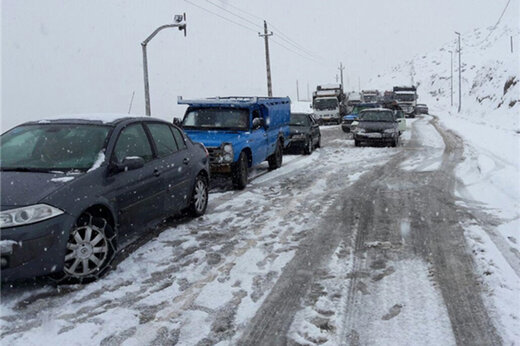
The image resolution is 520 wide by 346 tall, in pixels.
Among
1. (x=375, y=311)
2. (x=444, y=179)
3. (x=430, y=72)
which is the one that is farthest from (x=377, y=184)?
(x=430, y=72)

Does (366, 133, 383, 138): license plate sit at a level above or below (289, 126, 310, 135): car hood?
below

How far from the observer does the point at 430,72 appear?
6206 inches

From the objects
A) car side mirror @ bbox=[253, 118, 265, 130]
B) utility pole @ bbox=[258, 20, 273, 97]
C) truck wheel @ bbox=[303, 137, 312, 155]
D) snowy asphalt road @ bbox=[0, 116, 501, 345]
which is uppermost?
utility pole @ bbox=[258, 20, 273, 97]

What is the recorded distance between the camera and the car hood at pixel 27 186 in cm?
422

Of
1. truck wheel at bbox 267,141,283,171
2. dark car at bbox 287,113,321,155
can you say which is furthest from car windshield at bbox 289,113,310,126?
truck wheel at bbox 267,141,283,171

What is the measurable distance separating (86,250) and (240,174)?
5467 millimetres

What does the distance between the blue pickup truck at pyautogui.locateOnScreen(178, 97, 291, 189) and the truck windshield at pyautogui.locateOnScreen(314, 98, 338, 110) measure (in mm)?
22868

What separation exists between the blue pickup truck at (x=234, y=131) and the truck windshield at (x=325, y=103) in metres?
22.9

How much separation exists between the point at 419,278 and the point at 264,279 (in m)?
1.59

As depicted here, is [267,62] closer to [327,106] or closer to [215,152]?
[327,106]

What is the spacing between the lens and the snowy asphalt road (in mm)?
3750

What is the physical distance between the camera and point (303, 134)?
16406 mm

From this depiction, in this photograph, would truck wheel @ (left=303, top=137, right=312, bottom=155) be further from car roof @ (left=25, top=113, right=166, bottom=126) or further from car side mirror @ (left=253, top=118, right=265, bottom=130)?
car roof @ (left=25, top=113, right=166, bottom=126)

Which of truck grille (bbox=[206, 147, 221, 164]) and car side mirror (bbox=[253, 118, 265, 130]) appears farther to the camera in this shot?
car side mirror (bbox=[253, 118, 265, 130])
